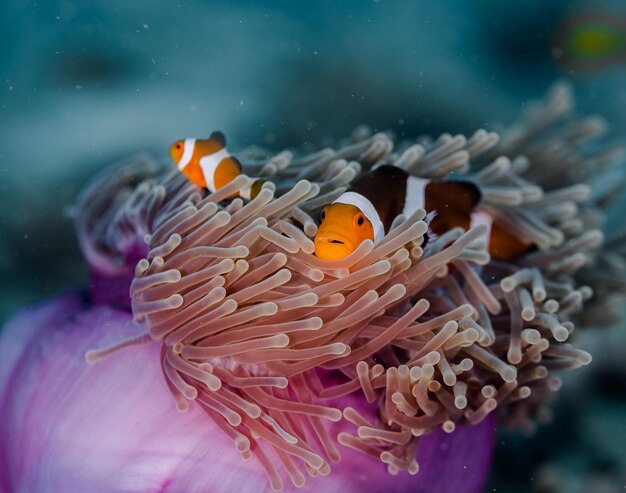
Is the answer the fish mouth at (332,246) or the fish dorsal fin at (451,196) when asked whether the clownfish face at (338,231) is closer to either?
the fish mouth at (332,246)

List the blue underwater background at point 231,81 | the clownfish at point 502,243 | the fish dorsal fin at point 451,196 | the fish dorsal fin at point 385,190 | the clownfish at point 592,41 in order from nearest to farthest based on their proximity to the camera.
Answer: the fish dorsal fin at point 385,190 → the fish dorsal fin at point 451,196 → the clownfish at point 502,243 → the blue underwater background at point 231,81 → the clownfish at point 592,41

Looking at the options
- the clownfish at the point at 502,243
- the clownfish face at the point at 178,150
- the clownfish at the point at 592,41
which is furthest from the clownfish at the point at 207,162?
the clownfish at the point at 592,41

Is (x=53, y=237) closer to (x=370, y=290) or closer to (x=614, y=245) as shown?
(x=370, y=290)

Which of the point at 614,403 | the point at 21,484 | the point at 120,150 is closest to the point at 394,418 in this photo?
the point at 21,484

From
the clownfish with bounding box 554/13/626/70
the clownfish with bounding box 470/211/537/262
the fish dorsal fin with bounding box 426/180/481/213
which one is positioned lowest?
the clownfish with bounding box 470/211/537/262

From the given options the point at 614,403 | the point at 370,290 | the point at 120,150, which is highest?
the point at 370,290

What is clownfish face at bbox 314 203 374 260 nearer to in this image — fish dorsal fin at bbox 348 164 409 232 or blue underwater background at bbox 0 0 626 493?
fish dorsal fin at bbox 348 164 409 232

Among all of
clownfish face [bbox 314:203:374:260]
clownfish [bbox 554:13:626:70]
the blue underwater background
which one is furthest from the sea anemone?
clownfish [bbox 554:13:626:70]
